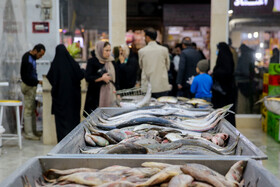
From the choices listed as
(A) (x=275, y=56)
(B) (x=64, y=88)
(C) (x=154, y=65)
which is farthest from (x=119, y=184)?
(A) (x=275, y=56)

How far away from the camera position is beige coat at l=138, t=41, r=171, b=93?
283 inches

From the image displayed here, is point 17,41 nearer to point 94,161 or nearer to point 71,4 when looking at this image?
point 71,4

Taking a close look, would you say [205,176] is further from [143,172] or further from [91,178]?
[91,178]

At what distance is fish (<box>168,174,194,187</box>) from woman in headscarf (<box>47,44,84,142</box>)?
4957 millimetres

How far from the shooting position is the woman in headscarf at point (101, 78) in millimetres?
6320

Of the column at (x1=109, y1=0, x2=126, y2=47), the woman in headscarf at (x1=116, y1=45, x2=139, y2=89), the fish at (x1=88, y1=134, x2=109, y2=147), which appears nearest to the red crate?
the woman in headscarf at (x1=116, y1=45, x2=139, y2=89)

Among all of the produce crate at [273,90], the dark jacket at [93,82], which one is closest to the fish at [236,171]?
the dark jacket at [93,82]

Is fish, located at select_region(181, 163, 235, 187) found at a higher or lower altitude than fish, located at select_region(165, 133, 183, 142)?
higher

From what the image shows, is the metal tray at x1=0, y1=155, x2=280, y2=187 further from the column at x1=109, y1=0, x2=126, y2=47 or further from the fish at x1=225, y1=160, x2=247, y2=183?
the column at x1=109, y1=0, x2=126, y2=47

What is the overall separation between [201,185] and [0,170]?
4.86m

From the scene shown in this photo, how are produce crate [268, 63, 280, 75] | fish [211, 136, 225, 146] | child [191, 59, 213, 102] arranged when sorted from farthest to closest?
produce crate [268, 63, 280, 75], child [191, 59, 213, 102], fish [211, 136, 225, 146]

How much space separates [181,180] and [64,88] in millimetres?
5001

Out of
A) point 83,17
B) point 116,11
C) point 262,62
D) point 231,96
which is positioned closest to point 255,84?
point 262,62

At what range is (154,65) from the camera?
284 inches
